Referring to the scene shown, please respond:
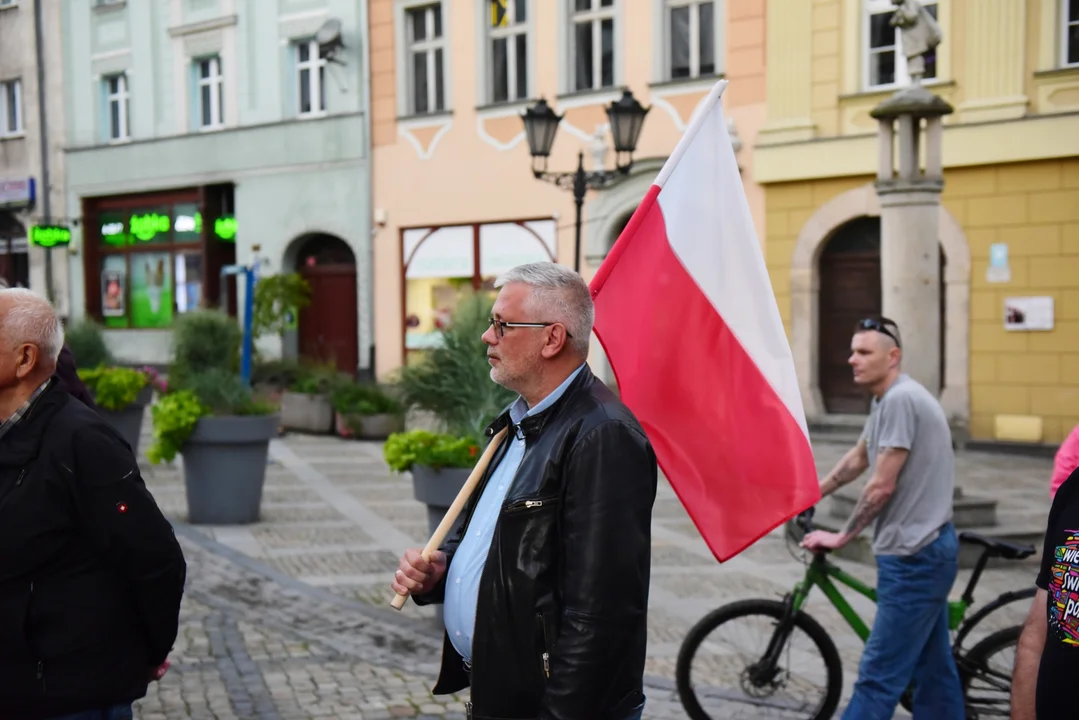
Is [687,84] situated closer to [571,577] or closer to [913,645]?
[913,645]

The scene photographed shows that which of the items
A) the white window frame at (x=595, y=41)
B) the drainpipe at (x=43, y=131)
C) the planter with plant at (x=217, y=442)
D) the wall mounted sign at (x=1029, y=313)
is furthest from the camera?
the drainpipe at (x=43, y=131)

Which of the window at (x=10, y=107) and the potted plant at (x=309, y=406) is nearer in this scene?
the potted plant at (x=309, y=406)

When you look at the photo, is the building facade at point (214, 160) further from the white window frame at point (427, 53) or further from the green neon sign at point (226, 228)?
the white window frame at point (427, 53)

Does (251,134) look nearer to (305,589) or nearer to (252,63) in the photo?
(252,63)

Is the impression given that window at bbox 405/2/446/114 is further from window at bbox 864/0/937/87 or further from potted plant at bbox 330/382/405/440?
window at bbox 864/0/937/87

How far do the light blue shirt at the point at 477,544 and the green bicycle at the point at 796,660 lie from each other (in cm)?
246

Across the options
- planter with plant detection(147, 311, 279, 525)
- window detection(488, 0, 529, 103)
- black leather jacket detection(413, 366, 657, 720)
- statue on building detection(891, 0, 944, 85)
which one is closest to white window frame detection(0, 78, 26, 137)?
window detection(488, 0, 529, 103)

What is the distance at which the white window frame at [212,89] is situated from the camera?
25438mm

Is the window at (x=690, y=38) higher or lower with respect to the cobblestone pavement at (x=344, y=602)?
higher

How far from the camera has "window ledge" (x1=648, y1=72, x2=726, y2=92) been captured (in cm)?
1823

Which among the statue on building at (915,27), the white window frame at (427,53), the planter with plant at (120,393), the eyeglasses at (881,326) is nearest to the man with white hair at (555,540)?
the eyeglasses at (881,326)

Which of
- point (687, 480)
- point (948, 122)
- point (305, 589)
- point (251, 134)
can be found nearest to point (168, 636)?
point (687, 480)

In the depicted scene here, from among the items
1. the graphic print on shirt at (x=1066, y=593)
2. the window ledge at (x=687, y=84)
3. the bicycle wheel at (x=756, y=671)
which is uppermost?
the window ledge at (x=687, y=84)

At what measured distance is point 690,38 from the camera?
18.7 metres
